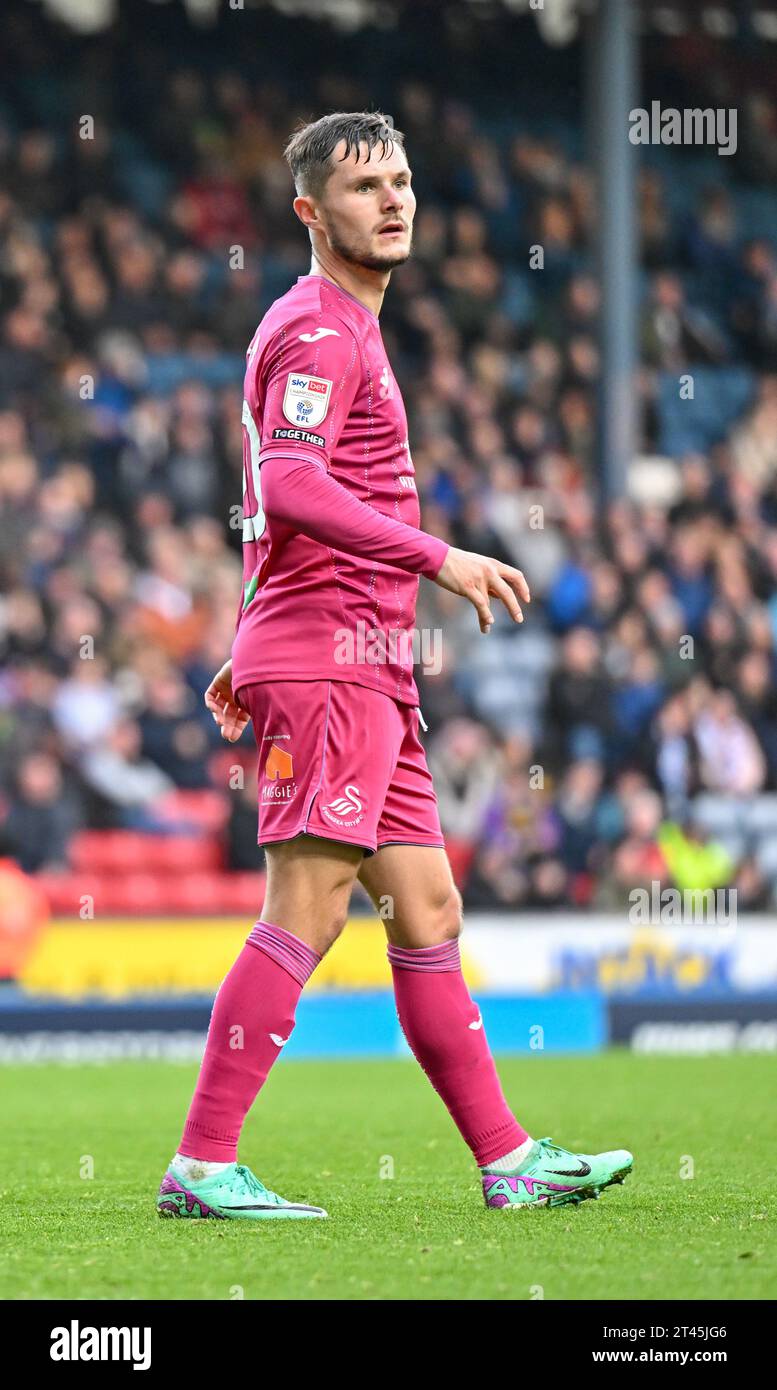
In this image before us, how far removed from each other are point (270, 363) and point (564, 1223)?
6.17 ft

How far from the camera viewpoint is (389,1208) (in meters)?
4.77

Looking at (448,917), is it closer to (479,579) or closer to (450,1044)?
(450,1044)

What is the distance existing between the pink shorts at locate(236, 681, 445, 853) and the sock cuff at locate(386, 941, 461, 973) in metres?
0.27

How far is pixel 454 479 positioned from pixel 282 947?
36.2ft

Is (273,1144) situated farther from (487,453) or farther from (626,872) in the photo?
(487,453)

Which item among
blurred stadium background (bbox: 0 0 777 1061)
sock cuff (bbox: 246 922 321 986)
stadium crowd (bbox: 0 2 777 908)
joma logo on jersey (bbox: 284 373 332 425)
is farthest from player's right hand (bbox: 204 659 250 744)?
stadium crowd (bbox: 0 2 777 908)

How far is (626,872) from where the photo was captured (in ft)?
42.6

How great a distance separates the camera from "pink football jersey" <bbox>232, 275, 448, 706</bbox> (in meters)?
4.43

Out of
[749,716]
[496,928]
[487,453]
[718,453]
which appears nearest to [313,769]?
[496,928]

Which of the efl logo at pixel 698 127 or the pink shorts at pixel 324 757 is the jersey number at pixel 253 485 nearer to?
the pink shorts at pixel 324 757

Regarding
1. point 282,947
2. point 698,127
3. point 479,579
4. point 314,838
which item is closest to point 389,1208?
point 282,947
